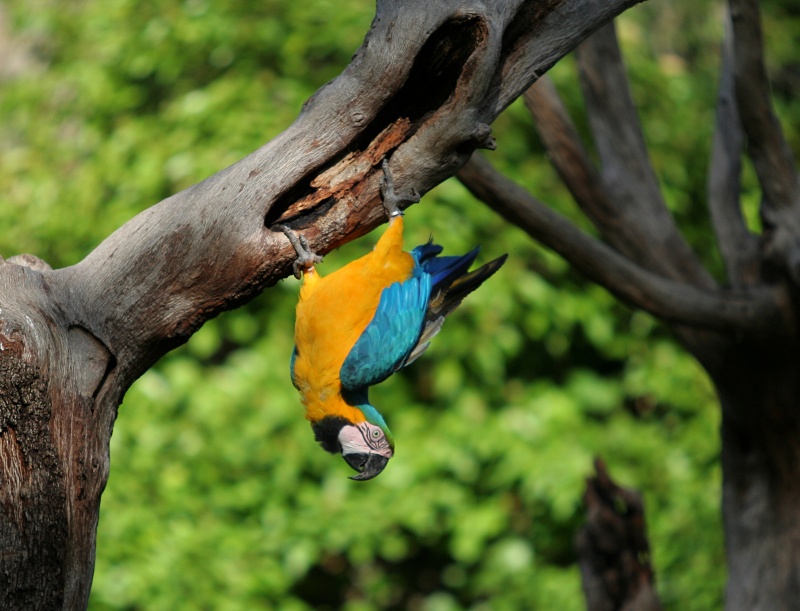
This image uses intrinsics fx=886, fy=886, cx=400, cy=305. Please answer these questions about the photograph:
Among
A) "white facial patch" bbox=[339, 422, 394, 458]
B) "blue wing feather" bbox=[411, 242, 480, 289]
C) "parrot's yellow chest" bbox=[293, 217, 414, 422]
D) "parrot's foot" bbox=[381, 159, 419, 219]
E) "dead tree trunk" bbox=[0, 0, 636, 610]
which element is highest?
"dead tree trunk" bbox=[0, 0, 636, 610]

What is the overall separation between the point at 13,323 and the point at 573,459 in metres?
3.07

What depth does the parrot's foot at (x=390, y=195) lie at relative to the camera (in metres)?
2.15

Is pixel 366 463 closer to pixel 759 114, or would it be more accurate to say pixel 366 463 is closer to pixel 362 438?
pixel 362 438

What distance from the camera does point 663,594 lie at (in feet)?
14.8

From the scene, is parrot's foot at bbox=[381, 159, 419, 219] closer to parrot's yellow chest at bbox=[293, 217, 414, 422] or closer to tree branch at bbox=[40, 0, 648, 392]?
tree branch at bbox=[40, 0, 648, 392]

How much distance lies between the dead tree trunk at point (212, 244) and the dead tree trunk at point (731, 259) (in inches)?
29.2

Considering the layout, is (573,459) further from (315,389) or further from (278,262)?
(278,262)

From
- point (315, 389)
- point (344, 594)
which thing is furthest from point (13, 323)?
point (344, 594)

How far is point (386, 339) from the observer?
2.53 metres

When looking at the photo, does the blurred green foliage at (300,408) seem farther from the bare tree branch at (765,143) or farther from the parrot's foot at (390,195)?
the parrot's foot at (390,195)

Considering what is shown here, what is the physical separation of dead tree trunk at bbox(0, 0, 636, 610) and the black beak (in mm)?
739

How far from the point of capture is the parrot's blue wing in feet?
8.27

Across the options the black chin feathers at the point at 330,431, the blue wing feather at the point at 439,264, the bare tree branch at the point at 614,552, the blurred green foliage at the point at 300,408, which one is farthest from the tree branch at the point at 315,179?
the blurred green foliage at the point at 300,408

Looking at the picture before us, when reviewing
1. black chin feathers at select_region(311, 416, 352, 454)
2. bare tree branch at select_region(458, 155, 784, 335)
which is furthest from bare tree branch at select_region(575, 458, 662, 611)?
black chin feathers at select_region(311, 416, 352, 454)
